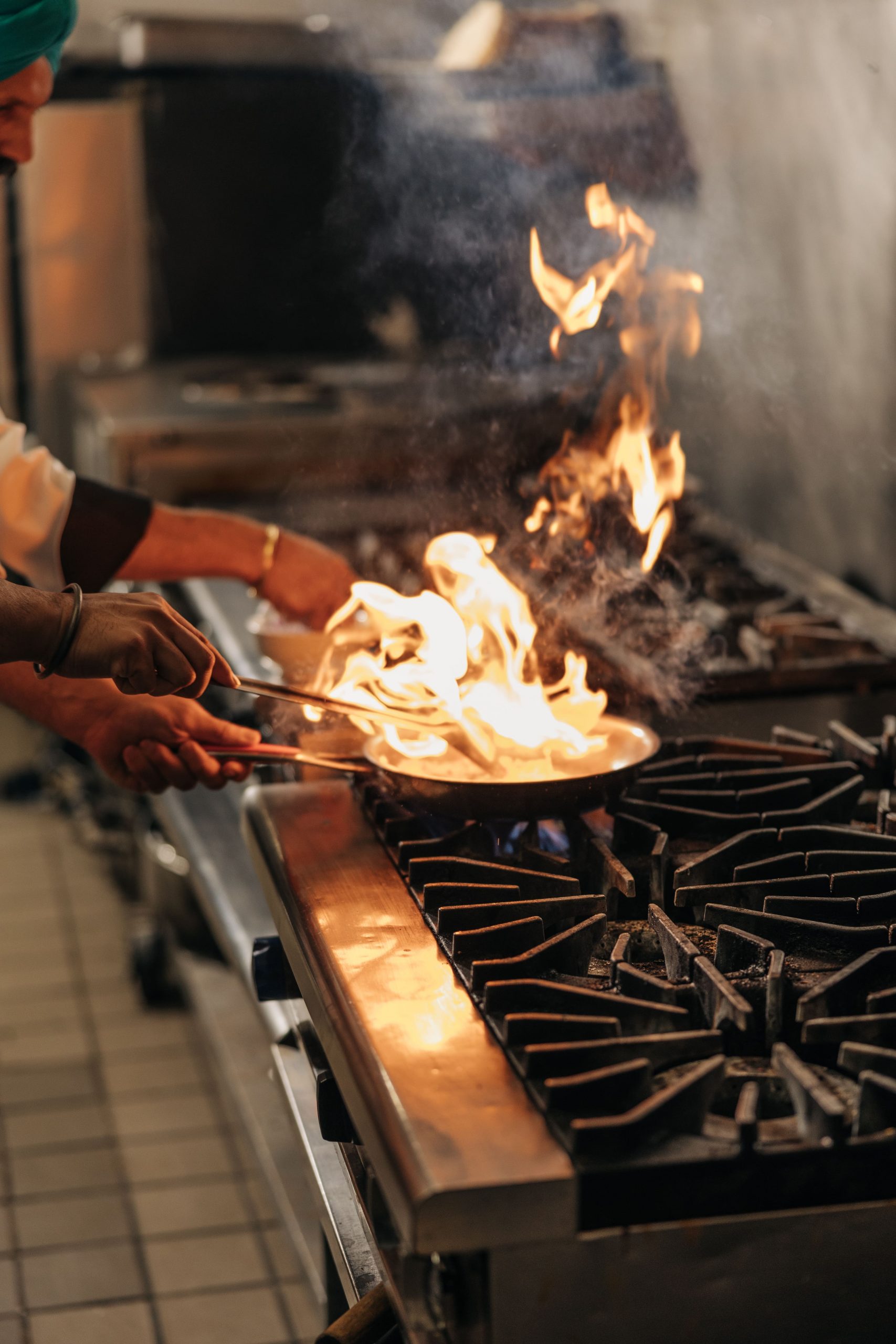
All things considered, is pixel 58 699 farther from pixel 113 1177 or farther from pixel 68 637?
pixel 113 1177

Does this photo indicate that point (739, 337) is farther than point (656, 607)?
Yes

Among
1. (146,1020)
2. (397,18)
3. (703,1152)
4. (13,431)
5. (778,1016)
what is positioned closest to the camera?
(703,1152)

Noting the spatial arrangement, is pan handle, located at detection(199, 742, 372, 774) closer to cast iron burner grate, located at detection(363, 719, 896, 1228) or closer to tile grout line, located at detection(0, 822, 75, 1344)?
cast iron burner grate, located at detection(363, 719, 896, 1228)

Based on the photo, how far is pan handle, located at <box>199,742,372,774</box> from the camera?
1570 millimetres

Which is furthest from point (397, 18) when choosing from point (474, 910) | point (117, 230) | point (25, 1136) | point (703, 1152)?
point (703, 1152)

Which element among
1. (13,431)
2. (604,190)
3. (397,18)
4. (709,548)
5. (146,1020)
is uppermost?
(397,18)

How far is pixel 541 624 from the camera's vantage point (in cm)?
210

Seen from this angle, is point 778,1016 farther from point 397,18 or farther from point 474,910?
point 397,18

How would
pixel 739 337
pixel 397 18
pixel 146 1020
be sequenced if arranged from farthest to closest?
pixel 397 18 → pixel 146 1020 → pixel 739 337

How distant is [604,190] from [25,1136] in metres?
2.17

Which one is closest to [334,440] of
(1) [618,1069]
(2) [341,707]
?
(2) [341,707]

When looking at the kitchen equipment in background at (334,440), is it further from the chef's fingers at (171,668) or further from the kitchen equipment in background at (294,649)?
the chef's fingers at (171,668)

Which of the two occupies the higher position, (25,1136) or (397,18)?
(397,18)

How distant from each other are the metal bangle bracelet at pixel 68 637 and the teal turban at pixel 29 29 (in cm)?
88
